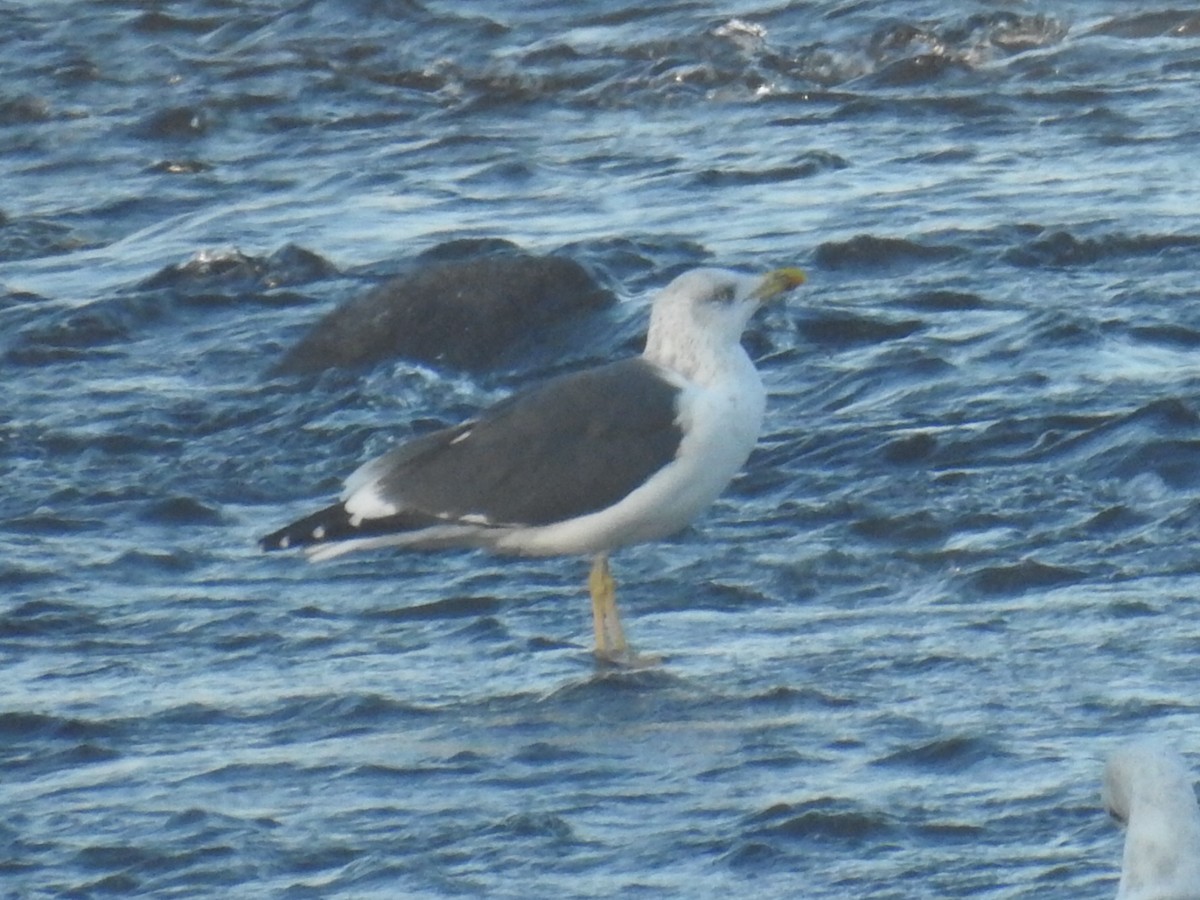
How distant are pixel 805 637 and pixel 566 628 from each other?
0.79 meters

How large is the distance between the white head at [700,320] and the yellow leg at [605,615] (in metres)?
0.59

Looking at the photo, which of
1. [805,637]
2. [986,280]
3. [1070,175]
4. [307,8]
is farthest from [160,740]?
[307,8]

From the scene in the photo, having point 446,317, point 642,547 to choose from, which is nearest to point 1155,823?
point 642,547

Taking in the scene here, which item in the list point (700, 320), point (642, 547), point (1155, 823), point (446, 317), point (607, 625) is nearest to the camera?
point (1155, 823)

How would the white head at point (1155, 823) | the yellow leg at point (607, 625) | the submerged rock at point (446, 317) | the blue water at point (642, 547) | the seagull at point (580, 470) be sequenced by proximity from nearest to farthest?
the white head at point (1155, 823) < the blue water at point (642, 547) < the yellow leg at point (607, 625) < the seagull at point (580, 470) < the submerged rock at point (446, 317)

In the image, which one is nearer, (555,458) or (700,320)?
(555,458)

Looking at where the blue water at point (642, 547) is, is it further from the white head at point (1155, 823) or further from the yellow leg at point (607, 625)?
the white head at point (1155, 823)

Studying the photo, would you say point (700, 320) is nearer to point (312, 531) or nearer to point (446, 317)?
point (312, 531)

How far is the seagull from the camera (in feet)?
24.6

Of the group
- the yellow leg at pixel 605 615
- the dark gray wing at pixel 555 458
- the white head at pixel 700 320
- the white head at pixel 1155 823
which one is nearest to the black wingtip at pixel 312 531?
the dark gray wing at pixel 555 458

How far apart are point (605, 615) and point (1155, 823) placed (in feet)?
12.0

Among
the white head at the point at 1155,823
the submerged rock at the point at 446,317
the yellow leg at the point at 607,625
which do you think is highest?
the white head at the point at 1155,823

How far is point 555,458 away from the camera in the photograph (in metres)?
7.61

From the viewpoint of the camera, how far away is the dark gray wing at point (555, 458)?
7.53 metres
